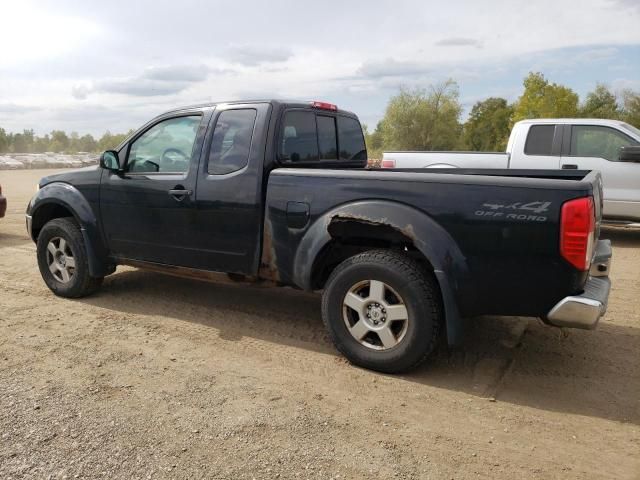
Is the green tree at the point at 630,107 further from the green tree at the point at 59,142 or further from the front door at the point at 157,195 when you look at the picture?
the green tree at the point at 59,142

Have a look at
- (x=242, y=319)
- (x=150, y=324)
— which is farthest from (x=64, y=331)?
(x=242, y=319)

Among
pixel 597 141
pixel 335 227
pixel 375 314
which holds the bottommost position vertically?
pixel 375 314

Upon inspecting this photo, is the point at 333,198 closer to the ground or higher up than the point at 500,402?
higher up

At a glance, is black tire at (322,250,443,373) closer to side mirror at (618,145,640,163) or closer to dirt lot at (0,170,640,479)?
dirt lot at (0,170,640,479)

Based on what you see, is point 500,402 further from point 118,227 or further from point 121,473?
point 118,227

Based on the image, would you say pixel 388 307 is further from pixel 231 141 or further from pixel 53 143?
pixel 53 143

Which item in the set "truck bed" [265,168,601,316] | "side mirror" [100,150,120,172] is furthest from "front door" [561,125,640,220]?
"side mirror" [100,150,120,172]

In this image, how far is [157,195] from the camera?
4832mm

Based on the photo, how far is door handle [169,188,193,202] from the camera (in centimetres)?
464

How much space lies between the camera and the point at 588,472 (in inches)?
107

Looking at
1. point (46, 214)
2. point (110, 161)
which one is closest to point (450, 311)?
point (110, 161)

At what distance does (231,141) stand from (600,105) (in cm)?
5780

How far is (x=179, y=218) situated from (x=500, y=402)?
2.92 m

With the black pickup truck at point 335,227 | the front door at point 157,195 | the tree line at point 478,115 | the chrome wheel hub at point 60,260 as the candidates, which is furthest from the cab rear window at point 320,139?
the tree line at point 478,115
